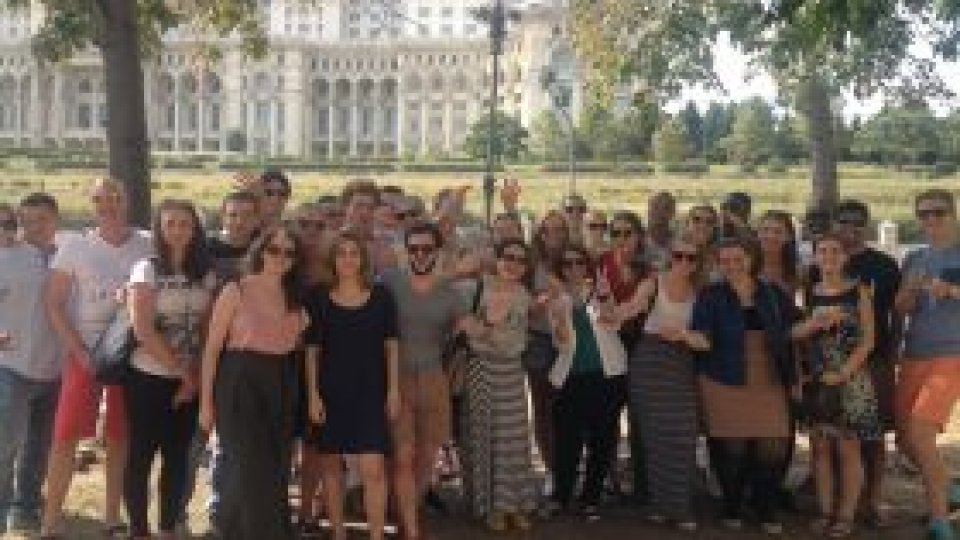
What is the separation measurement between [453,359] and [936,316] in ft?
8.56

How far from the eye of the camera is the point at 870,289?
23.9 ft

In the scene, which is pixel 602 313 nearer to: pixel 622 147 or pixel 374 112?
pixel 622 147

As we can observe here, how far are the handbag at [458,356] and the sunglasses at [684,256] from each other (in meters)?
1.06

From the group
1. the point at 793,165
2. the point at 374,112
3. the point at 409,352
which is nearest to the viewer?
the point at 409,352

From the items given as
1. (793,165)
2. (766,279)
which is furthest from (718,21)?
(793,165)

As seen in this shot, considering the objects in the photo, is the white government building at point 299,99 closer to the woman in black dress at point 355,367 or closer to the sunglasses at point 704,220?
the sunglasses at point 704,220

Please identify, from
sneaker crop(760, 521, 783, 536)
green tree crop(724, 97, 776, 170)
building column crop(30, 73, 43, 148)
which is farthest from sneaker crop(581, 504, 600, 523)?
building column crop(30, 73, 43, 148)

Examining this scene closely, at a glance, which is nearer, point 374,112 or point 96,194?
point 96,194

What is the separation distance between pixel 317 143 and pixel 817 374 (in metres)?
103

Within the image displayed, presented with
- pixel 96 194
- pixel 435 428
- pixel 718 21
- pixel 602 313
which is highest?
pixel 718 21

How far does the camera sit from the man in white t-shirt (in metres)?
6.69

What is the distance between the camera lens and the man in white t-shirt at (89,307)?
6.69m

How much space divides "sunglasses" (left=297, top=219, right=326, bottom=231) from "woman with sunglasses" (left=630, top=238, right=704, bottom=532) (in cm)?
177

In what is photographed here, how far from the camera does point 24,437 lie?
723 cm
